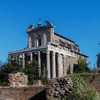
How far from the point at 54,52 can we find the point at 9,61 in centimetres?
1991

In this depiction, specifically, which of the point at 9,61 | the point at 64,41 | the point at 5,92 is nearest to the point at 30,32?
the point at 64,41

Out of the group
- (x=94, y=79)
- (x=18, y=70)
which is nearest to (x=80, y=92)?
(x=94, y=79)

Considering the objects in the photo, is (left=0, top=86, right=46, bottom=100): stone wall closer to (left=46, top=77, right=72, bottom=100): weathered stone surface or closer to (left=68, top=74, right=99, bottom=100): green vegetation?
(left=46, top=77, right=72, bottom=100): weathered stone surface

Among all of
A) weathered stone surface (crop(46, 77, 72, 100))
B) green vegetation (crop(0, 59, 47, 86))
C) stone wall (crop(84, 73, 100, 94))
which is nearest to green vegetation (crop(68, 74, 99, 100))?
weathered stone surface (crop(46, 77, 72, 100))

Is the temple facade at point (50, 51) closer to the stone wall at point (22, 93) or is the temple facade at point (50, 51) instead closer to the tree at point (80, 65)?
the tree at point (80, 65)

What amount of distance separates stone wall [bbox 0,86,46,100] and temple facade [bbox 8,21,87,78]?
3894 centimetres

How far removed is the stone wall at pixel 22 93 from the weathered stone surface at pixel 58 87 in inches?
108

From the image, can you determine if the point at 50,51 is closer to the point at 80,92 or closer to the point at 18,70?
the point at 18,70

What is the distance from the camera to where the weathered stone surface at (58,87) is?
1709 cm

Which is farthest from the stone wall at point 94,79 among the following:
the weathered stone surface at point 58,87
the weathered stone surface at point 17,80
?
the weathered stone surface at point 17,80

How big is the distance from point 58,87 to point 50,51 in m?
47.0

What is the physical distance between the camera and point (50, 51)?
6450cm

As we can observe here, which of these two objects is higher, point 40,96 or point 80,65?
point 80,65

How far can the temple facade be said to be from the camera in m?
64.2
